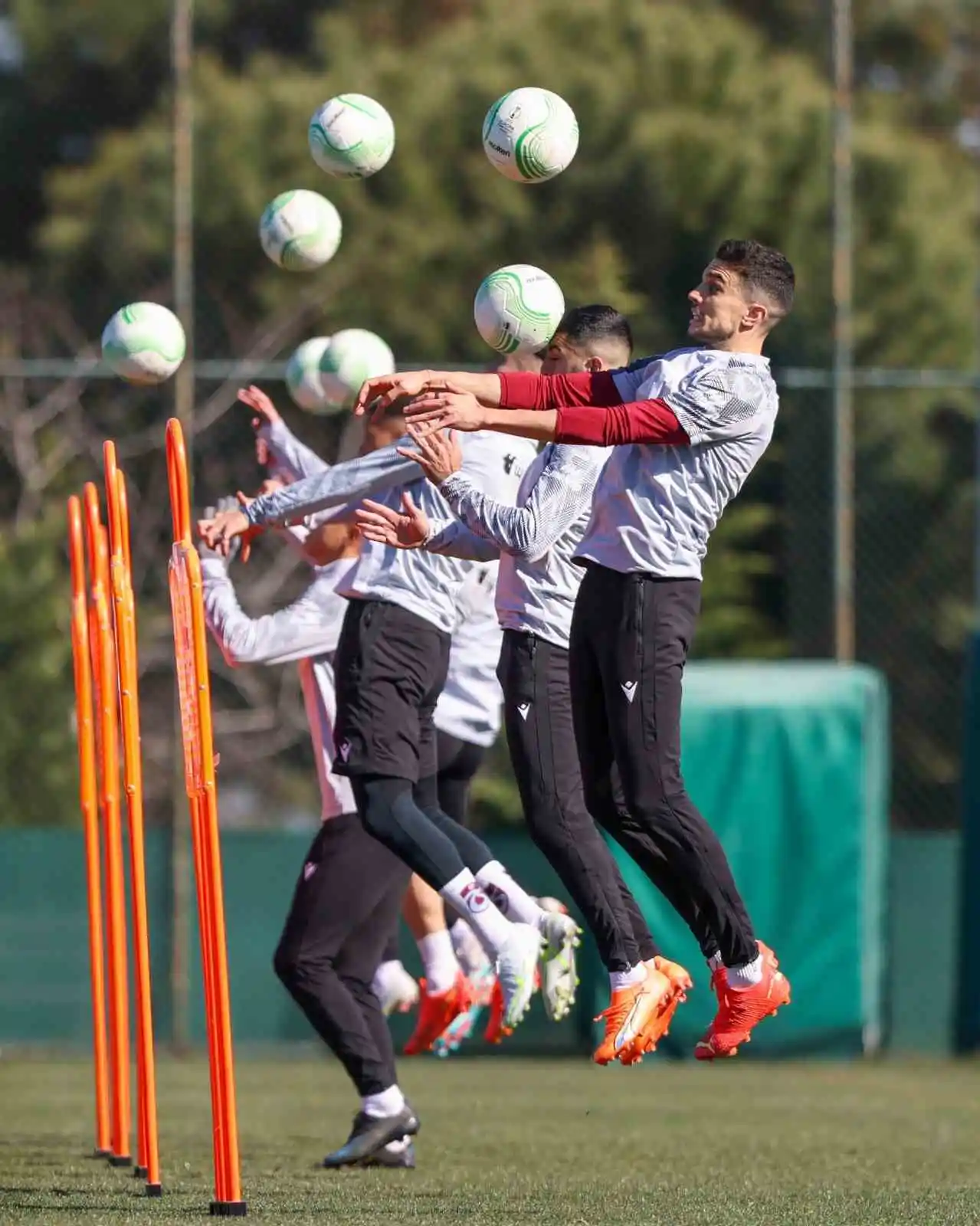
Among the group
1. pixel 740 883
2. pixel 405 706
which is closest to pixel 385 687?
pixel 405 706

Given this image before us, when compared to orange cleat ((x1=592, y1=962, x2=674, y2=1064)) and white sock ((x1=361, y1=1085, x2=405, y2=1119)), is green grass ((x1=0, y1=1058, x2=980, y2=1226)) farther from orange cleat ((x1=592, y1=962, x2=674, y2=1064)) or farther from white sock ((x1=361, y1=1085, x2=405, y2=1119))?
orange cleat ((x1=592, y1=962, x2=674, y2=1064))

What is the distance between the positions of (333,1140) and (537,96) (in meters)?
4.09

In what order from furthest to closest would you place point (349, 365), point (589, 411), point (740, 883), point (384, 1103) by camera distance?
point (740, 883), point (349, 365), point (384, 1103), point (589, 411)

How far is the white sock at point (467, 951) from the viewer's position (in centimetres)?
877

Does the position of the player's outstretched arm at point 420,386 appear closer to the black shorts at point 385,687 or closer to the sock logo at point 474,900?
the black shorts at point 385,687

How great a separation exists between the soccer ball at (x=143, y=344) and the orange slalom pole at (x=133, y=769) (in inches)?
53.2

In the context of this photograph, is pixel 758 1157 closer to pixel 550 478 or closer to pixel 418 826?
pixel 418 826

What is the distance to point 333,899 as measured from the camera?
7926mm

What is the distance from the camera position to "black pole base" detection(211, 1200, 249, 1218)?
6.16 metres

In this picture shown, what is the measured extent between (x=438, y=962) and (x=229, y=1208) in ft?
8.15

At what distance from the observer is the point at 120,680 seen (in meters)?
6.76

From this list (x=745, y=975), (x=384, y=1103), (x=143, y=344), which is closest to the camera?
(x=745, y=975)

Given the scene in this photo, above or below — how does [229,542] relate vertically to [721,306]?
below

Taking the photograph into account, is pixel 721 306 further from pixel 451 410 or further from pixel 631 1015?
pixel 631 1015
